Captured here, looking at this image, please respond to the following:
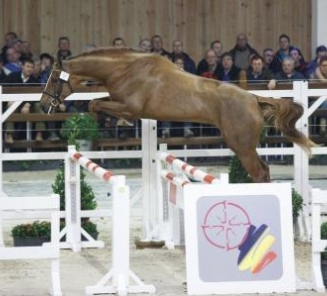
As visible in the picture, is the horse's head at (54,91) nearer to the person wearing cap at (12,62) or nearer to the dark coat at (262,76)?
the dark coat at (262,76)

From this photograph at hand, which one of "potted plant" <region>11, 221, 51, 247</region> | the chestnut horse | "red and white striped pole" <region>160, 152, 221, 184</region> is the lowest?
"potted plant" <region>11, 221, 51, 247</region>

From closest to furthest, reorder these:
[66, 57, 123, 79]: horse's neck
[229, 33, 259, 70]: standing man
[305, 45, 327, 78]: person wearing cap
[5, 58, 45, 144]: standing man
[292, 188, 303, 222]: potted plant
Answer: [66, 57, 123, 79]: horse's neck, [292, 188, 303, 222]: potted plant, [5, 58, 45, 144]: standing man, [305, 45, 327, 78]: person wearing cap, [229, 33, 259, 70]: standing man

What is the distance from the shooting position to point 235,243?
10180mm

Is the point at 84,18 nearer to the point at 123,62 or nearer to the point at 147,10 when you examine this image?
the point at 147,10

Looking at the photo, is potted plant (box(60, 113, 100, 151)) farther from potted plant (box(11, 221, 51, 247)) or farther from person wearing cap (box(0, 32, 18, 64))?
person wearing cap (box(0, 32, 18, 64))

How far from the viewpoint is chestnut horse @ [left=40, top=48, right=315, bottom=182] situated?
44.9ft

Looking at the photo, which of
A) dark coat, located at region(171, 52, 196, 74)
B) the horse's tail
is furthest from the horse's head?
dark coat, located at region(171, 52, 196, 74)

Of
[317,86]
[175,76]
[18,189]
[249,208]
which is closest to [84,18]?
[18,189]

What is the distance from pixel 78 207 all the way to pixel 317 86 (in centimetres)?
378

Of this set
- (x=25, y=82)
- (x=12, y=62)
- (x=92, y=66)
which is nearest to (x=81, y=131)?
(x=92, y=66)

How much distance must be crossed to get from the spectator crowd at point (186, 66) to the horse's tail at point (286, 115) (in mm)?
3718

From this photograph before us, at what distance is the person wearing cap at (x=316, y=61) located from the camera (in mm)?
20547

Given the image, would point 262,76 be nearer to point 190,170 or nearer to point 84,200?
point 84,200

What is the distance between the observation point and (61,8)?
23344 mm
